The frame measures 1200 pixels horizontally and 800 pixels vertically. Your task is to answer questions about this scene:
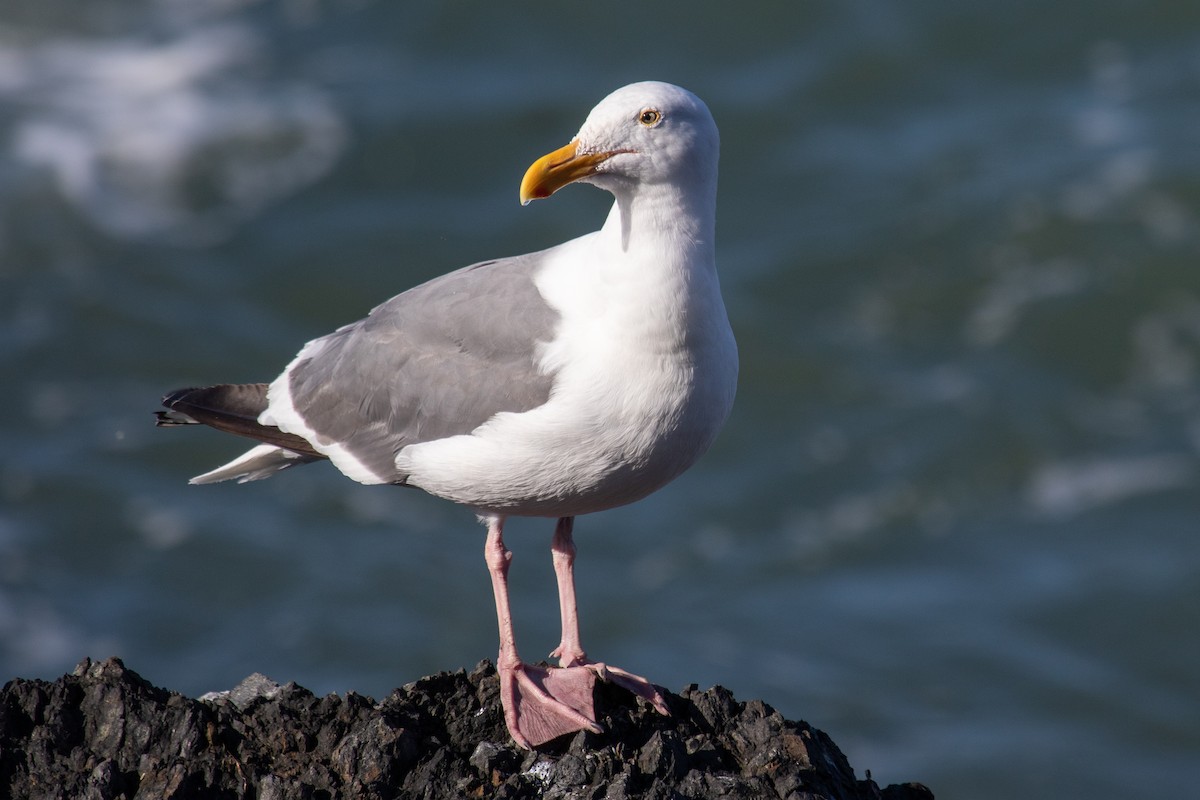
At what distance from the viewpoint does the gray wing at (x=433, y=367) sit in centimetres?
615

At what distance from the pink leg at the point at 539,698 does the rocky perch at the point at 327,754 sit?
0.26ft

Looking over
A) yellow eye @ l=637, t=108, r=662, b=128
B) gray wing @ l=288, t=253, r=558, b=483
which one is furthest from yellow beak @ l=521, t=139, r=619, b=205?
gray wing @ l=288, t=253, r=558, b=483

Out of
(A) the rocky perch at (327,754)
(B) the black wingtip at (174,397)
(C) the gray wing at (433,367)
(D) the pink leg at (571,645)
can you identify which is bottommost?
(A) the rocky perch at (327,754)

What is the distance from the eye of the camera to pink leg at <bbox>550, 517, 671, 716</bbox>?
608cm

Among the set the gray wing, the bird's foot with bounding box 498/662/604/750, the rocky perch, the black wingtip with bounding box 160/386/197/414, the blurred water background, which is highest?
the blurred water background

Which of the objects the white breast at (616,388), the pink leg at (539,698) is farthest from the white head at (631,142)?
the pink leg at (539,698)

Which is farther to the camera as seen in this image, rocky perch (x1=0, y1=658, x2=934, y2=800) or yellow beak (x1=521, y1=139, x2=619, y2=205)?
yellow beak (x1=521, y1=139, x2=619, y2=205)

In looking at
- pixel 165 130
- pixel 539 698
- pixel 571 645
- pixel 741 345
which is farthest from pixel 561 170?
pixel 165 130

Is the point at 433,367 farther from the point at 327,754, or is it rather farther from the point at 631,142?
the point at 327,754

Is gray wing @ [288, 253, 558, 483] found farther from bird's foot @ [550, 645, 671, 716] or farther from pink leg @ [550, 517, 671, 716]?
bird's foot @ [550, 645, 671, 716]

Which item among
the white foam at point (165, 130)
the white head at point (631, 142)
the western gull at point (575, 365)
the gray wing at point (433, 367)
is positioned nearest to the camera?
the white head at point (631, 142)

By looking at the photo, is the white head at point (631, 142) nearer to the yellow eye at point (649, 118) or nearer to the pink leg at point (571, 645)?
the yellow eye at point (649, 118)

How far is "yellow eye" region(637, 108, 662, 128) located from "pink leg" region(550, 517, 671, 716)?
7.08ft

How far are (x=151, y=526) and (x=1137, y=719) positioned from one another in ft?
29.4
